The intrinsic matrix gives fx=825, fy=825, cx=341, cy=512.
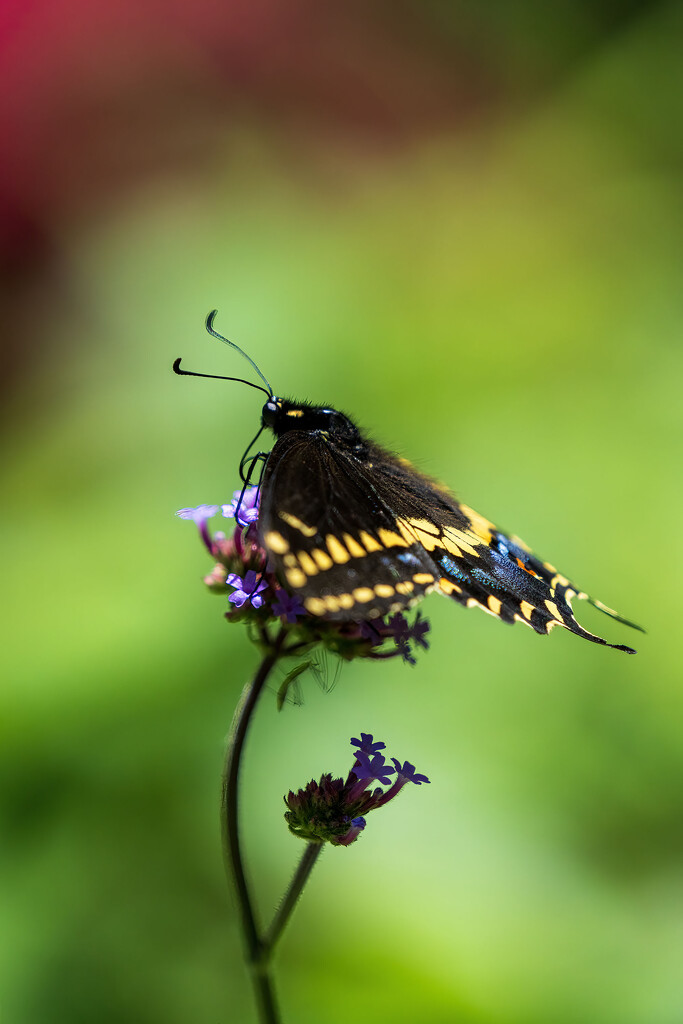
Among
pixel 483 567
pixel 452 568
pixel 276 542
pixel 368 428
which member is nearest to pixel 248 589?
A: pixel 276 542

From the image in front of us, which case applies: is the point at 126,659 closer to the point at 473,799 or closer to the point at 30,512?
the point at 30,512

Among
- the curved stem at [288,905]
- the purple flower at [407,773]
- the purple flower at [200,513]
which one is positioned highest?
the purple flower at [200,513]

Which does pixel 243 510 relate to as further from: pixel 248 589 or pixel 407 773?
pixel 407 773

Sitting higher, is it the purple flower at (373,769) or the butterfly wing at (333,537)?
the butterfly wing at (333,537)

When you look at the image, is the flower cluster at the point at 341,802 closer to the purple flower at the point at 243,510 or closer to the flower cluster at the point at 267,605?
the flower cluster at the point at 267,605

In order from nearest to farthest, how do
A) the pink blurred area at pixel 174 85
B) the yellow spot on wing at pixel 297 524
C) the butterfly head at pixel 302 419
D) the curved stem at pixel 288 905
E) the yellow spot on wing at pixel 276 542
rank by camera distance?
the yellow spot on wing at pixel 276 542 → the yellow spot on wing at pixel 297 524 → the curved stem at pixel 288 905 → the butterfly head at pixel 302 419 → the pink blurred area at pixel 174 85

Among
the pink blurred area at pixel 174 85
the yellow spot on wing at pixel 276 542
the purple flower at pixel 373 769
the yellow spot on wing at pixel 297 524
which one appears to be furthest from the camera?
the pink blurred area at pixel 174 85

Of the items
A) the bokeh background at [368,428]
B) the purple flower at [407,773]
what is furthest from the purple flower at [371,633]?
the bokeh background at [368,428]
